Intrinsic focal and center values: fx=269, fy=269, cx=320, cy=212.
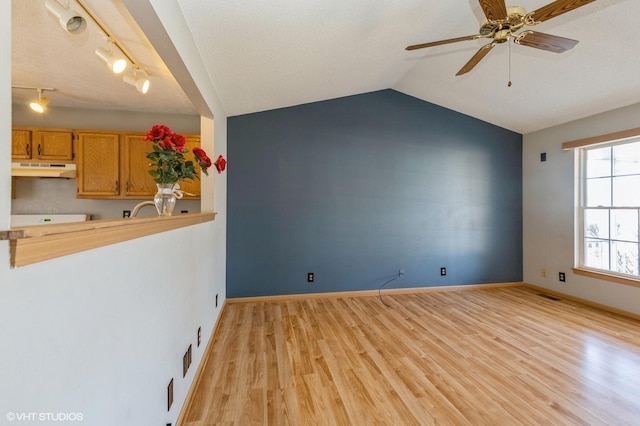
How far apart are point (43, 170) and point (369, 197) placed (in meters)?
3.85

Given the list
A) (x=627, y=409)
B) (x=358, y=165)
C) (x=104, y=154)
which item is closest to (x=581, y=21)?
(x=358, y=165)

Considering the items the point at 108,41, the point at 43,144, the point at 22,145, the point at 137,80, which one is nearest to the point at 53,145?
the point at 43,144

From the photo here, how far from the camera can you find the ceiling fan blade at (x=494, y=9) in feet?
5.00

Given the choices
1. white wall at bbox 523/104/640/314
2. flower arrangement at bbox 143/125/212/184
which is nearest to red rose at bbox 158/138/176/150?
flower arrangement at bbox 143/125/212/184

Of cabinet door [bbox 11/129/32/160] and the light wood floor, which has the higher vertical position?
cabinet door [bbox 11/129/32/160]

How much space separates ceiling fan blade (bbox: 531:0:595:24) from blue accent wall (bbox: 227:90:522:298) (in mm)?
2447

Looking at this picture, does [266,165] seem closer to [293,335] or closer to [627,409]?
[293,335]

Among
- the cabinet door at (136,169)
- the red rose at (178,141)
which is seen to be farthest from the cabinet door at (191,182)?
the red rose at (178,141)

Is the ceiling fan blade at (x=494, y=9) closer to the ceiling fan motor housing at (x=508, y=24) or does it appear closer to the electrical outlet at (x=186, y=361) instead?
the ceiling fan motor housing at (x=508, y=24)

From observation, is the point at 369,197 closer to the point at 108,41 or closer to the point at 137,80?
the point at 137,80

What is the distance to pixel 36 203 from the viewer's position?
3170 mm

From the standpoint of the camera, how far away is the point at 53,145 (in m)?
3.05

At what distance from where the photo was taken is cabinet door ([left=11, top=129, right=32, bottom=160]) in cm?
298

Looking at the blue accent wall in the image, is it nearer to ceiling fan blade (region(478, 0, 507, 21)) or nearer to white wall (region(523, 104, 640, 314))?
white wall (region(523, 104, 640, 314))
